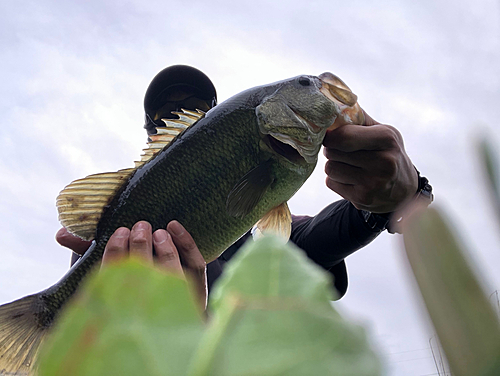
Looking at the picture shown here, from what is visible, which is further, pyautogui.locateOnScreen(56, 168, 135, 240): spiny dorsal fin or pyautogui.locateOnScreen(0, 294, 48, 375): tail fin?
pyautogui.locateOnScreen(56, 168, 135, 240): spiny dorsal fin

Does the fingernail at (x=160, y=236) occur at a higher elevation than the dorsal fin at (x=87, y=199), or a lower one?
lower

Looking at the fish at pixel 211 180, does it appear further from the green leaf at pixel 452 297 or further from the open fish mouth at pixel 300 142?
the green leaf at pixel 452 297

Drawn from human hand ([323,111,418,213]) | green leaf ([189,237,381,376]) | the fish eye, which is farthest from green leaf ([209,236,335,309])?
the fish eye

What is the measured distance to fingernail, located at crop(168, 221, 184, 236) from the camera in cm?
118

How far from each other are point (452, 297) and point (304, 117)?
4.24 ft

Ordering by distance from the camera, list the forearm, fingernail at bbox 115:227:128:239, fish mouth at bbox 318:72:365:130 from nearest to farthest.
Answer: fingernail at bbox 115:227:128:239, fish mouth at bbox 318:72:365:130, the forearm

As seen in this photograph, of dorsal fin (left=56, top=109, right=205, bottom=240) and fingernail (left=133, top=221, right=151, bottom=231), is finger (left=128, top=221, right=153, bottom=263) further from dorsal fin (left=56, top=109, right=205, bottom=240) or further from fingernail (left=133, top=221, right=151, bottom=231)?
dorsal fin (left=56, top=109, right=205, bottom=240)

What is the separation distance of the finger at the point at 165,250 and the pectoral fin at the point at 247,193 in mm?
224

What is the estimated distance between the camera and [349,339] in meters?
0.08

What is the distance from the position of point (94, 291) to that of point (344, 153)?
1.29m

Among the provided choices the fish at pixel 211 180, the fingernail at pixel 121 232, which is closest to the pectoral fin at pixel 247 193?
the fish at pixel 211 180

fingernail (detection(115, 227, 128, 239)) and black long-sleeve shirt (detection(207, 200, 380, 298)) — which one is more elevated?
fingernail (detection(115, 227, 128, 239))

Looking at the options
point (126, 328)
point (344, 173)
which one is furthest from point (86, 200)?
point (126, 328)

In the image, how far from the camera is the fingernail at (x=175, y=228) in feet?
3.87
